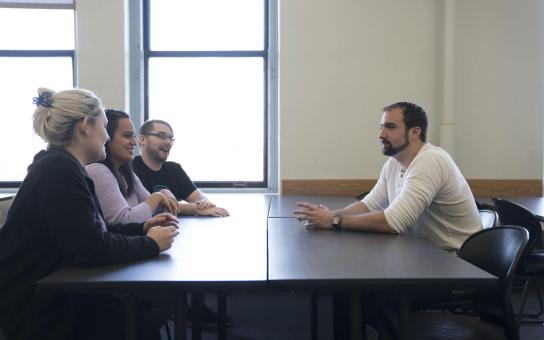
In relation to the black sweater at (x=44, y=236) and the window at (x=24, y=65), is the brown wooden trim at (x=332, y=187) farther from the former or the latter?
the black sweater at (x=44, y=236)

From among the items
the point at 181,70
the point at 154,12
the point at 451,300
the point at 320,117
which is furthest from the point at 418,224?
the point at 154,12

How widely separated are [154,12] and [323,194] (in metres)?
2.34

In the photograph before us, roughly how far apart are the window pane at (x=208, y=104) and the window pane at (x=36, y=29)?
823 mm

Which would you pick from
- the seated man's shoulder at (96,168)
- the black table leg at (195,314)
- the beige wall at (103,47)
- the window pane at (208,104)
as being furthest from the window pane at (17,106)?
the black table leg at (195,314)

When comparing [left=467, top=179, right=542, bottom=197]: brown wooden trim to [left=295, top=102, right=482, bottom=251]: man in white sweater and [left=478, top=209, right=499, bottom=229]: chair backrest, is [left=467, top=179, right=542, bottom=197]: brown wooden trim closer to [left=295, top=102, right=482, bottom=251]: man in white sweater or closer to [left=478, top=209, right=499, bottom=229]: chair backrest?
[left=478, top=209, right=499, bottom=229]: chair backrest

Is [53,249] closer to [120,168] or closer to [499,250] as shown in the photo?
[120,168]

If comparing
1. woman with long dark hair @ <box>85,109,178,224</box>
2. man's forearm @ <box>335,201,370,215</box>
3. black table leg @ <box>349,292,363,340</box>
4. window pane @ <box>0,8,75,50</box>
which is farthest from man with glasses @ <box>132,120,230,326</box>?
window pane @ <box>0,8,75,50</box>

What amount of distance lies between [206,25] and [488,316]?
3601 mm

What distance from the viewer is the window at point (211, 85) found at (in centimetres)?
432

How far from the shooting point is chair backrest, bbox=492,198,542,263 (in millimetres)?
2535

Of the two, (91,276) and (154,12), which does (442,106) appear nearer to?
(154,12)

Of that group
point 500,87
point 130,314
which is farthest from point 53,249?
point 500,87

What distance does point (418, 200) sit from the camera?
2016 millimetres

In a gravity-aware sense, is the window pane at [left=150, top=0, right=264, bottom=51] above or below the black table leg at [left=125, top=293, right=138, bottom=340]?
above
